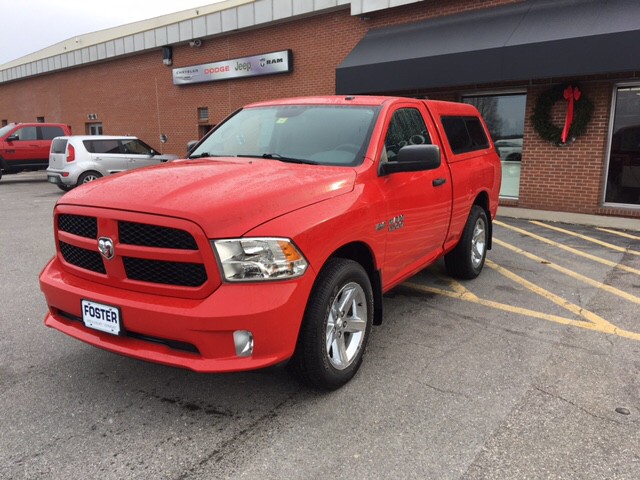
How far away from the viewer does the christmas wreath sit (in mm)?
10016

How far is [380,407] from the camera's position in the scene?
121 inches

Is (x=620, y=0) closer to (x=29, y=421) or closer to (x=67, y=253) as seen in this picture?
(x=67, y=253)

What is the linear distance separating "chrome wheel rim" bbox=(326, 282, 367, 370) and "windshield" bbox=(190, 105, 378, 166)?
0.95m

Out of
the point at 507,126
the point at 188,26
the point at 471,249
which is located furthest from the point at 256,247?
the point at 188,26

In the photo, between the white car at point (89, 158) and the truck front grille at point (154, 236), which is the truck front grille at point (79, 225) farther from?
the white car at point (89, 158)

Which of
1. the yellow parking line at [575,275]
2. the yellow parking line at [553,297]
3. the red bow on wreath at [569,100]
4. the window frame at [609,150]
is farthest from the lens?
the red bow on wreath at [569,100]

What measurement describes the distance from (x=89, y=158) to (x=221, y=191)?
1305 cm

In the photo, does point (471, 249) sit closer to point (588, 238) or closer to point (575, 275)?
Answer: point (575, 275)

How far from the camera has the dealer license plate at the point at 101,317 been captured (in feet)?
9.26

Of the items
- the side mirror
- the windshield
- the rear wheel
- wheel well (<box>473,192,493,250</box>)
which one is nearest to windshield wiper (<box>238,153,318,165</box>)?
the windshield

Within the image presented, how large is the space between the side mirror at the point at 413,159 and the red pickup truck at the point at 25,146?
18616 mm

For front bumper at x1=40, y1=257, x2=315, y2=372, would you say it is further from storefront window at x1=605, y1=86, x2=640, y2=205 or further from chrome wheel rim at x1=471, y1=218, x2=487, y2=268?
storefront window at x1=605, y1=86, x2=640, y2=205

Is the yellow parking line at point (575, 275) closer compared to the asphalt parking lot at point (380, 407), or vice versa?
the asphalt parking lot at point (380, 407)


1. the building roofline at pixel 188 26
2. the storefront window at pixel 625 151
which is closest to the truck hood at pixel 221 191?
the storefront window at pixel 625 151
